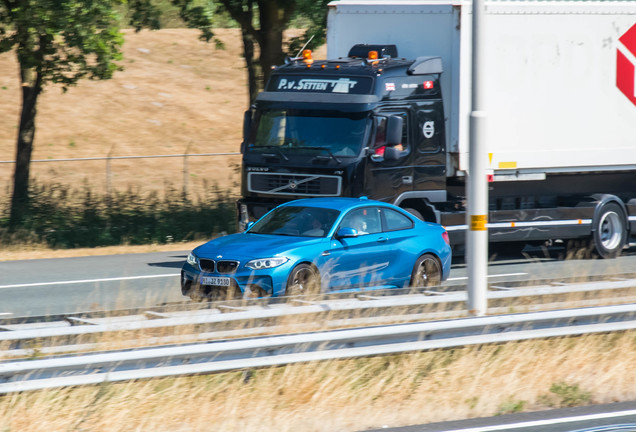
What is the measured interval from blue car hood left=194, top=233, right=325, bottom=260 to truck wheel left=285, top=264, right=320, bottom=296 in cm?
27

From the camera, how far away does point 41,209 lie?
76.3 ft

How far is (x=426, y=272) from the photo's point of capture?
534 inches

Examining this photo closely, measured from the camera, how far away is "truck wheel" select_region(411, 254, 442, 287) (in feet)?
43.8

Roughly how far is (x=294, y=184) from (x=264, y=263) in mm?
3752

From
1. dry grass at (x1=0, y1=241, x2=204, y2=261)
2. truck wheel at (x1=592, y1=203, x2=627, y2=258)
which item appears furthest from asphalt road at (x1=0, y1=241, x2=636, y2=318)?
dry grass at (x1=0, y1=241, x2=204, y2=261)

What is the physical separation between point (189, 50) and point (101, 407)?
4703 cm

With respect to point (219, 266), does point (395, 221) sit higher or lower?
higher

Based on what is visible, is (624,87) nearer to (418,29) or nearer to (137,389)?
(418,29)

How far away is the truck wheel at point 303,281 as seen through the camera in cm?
→ 1203

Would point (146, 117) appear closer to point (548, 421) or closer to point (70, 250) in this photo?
point (70, 250)

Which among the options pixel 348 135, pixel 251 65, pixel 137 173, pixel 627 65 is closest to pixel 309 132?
pixel 348 135

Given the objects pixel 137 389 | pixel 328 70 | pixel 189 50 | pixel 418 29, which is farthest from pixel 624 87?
pixel 189 50

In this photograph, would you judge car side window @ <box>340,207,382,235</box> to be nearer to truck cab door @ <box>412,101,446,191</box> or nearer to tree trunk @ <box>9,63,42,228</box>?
truck cab door @ <box>412,101,446,191</box>

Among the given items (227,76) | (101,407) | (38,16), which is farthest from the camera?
(227,76)
